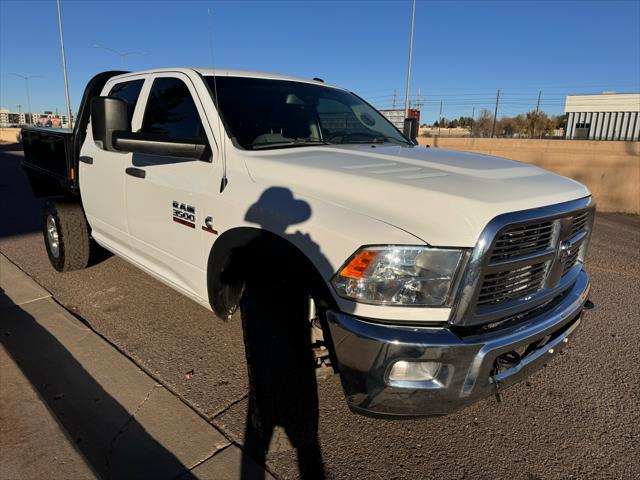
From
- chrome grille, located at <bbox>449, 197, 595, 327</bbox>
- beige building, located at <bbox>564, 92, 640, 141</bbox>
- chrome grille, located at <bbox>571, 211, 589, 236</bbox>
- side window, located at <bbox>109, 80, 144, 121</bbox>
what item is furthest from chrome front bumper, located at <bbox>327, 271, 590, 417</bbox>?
beige building, located at <bbox>564, 92, 640, 141</bbox>

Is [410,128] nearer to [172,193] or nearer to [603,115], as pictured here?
[172,193]

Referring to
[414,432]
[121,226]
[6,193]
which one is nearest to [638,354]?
[414,432]

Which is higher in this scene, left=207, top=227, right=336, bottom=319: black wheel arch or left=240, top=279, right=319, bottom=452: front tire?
left=207, top=227, right=336, bottom=319: black wheel arch

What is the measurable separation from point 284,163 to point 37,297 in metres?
3.16

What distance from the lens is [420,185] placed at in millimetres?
2109

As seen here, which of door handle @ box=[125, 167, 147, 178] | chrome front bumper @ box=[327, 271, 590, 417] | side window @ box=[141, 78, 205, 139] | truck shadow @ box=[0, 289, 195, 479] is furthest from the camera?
door handle @ box=[125, 167, 147, 178]

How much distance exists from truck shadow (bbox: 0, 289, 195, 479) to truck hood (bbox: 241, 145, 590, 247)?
1.48m

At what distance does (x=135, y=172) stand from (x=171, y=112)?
0.52m

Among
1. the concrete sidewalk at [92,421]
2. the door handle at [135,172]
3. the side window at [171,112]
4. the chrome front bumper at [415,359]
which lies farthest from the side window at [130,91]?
the chrome front bumper at [415,359]

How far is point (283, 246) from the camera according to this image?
7.48 ft

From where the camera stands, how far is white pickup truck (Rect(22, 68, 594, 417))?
1959 mm

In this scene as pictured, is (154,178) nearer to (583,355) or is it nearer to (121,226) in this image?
(121,226)

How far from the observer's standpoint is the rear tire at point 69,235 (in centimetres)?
464

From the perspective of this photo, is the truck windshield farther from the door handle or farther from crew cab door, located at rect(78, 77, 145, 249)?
crew cab door, located at rect(78, 77, 145, 249)
